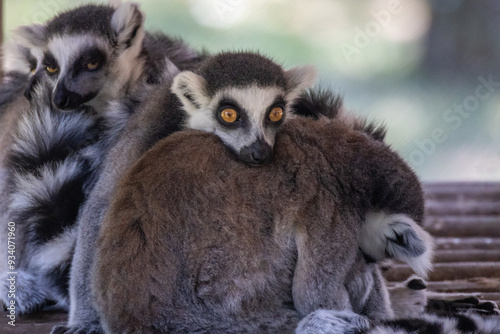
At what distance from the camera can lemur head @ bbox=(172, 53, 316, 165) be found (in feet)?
8.94

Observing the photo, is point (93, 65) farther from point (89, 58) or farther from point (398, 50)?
point (398, 50)

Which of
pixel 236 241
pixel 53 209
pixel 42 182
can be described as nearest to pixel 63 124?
pixel 42 182

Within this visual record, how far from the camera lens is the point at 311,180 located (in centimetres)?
241

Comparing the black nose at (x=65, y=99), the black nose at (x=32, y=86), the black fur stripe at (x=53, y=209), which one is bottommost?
the black fur stripe at (x=53, y=209)

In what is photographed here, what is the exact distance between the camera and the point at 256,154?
241cm

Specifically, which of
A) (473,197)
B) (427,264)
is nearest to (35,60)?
(427,264)

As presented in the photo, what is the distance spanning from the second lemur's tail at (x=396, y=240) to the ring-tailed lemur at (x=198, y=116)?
51cm

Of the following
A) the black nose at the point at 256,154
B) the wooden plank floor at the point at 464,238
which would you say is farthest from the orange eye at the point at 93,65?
the wooden plank floor at the point at 464,238

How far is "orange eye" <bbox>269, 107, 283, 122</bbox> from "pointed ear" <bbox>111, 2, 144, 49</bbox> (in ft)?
3.92

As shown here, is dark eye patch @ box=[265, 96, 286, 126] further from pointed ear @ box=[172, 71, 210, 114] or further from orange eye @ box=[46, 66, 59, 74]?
orange eye @ box=[46, 66, 59, 74]

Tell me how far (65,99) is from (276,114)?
111cm

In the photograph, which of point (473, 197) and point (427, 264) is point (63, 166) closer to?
point (427, 264)

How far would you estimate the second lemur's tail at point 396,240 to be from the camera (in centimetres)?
241

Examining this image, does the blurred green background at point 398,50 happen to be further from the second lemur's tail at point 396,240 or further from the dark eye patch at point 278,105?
the second lemur's tail at point 396,240
